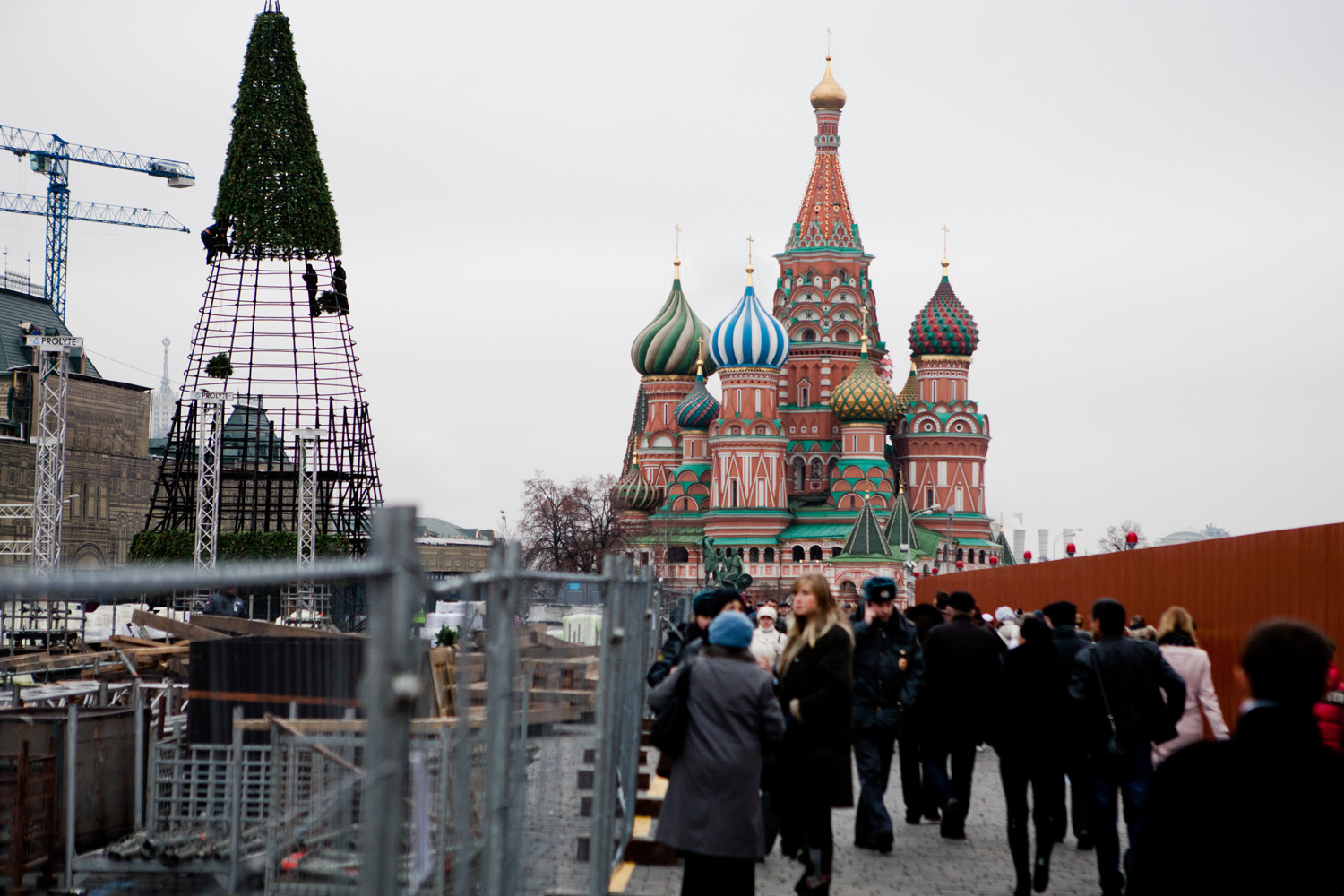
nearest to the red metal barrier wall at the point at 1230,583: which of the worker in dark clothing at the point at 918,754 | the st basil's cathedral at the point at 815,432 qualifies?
the worker in dark clothing at the point at 918,754

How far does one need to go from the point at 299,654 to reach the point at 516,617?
2.23 meters

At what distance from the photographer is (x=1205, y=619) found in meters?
16.1

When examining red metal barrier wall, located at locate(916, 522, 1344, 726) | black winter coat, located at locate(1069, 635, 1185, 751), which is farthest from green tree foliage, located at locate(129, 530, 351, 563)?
black winter coat, located at locate(1069, 635, 1185, 751)

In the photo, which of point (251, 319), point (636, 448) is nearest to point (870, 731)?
point (251, 319)

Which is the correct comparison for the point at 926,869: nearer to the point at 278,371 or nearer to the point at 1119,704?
the point at 1119,704

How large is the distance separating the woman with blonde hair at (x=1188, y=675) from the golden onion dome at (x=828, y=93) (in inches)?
3495

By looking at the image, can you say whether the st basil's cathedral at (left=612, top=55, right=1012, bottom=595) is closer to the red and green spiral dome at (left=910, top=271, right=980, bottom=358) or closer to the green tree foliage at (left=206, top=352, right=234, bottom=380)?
the red and green spiral dome at (left=910, top=271, right=980, bottom=358)

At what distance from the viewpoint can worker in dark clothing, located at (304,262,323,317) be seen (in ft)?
137

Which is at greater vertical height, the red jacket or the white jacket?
the white jacket

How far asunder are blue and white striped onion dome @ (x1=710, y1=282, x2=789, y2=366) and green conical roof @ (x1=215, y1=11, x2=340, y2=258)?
47.3m

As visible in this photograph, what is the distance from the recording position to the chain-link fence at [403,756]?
11.0 ft

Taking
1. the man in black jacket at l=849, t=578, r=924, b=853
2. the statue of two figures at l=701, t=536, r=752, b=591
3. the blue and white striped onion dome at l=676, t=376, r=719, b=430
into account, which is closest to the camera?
the man in black jacket at l=849, t=578, r=924, b=853

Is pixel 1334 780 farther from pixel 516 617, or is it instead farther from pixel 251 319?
pixel 251 319

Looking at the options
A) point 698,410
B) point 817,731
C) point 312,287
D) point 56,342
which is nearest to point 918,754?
point 817,731
